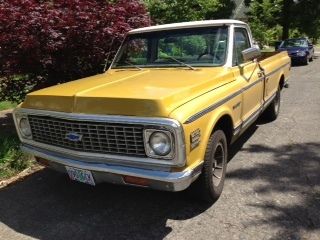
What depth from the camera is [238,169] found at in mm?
5363

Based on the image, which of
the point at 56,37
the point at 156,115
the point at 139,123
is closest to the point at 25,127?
the point at 139,123

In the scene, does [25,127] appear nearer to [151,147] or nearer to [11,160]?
[11,160]

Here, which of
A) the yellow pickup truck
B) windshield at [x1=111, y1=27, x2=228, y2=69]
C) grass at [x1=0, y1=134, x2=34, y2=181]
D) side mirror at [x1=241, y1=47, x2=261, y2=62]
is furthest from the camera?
grass at [x1=0, y1=134, x2=34, y2=181]

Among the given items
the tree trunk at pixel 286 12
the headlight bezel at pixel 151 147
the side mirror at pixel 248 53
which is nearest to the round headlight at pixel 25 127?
the headlight bezel at pixel 151 147

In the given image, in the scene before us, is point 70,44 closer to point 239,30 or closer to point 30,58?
point 30,58

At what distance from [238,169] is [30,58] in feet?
11.6

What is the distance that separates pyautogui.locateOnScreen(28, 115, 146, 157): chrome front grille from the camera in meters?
3.63

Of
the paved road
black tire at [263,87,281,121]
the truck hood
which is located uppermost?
the truck hood

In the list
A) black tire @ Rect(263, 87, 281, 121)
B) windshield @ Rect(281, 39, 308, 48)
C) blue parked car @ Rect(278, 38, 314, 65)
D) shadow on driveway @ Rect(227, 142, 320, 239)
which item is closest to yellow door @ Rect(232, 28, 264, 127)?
shadow on driveway @ Rect(227, 142, 320, 239)

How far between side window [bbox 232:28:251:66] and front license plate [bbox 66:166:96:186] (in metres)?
2.25

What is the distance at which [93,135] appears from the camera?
3.85m

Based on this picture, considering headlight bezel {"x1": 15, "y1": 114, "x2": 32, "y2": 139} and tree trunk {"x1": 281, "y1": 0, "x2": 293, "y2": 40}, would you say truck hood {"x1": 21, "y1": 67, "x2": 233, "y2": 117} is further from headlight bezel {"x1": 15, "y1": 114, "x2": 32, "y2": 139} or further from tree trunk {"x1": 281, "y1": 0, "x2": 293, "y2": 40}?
tree trunk {"x1": 281, "y1": 0, "x2": 293, "y2": 40}

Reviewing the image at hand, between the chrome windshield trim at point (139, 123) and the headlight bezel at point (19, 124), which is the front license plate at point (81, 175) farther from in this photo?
the headlight bezel at point (19, 124)

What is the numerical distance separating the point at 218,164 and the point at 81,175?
147 centimetres
